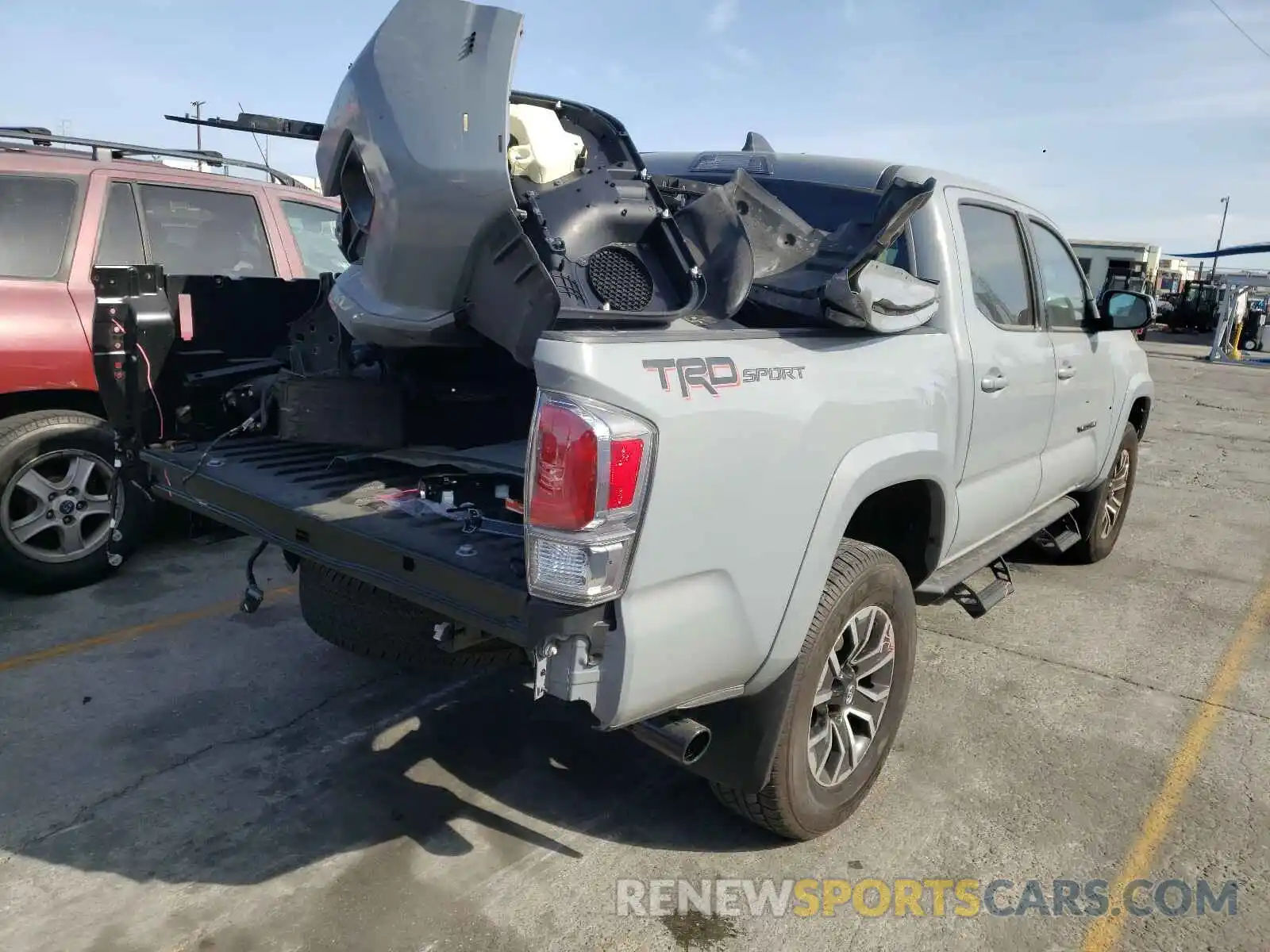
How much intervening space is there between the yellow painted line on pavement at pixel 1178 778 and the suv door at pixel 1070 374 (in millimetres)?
1127

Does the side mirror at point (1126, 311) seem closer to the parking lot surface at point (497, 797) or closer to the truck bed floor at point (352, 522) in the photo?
the parking lot surface at point (497, 797)

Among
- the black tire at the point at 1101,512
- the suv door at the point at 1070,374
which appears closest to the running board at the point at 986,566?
the suv door at the point at 1070,374

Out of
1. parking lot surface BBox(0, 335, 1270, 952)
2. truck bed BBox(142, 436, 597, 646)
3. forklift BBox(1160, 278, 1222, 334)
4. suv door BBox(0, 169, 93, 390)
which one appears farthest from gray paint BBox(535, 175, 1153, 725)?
forklift BBox(1160, 278, 1222, 334)

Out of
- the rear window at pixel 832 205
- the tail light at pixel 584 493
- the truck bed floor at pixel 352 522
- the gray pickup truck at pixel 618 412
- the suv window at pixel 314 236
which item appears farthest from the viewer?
the suv window at pixel 314 236

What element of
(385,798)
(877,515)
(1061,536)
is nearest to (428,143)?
(877,515)

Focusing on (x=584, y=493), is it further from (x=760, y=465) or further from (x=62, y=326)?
(x=62, y=326)

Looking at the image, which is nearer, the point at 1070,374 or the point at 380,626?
the point at 380,626

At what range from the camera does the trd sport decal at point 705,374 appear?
87.4 inches

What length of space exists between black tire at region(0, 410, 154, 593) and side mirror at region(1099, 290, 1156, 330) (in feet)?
16.0

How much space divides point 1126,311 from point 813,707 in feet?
10.7

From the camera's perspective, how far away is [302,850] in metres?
2.89

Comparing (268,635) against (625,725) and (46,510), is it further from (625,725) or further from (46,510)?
(625,725)

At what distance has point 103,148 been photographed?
5.09 meters

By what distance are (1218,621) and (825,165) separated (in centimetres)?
353
